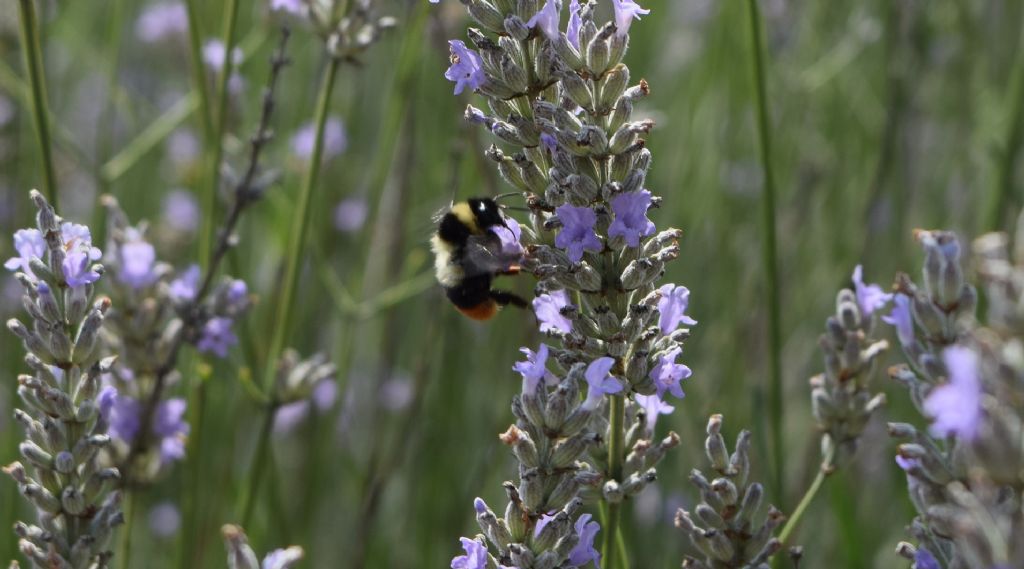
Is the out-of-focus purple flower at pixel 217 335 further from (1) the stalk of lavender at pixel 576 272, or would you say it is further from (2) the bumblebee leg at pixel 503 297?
(1) the stalk of lavender at pixel 576 272

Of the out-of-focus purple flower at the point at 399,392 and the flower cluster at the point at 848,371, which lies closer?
the flower cluster at the point at 848,371

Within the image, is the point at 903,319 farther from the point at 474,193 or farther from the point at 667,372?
the point at 474,193

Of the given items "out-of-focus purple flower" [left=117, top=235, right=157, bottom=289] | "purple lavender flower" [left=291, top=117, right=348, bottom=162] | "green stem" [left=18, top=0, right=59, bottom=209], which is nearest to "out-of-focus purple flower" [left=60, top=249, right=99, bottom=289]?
"green stem" [left=18, top=0, right=59, bottom=209]

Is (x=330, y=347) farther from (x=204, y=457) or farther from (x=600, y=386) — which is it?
(x=600, y=386)

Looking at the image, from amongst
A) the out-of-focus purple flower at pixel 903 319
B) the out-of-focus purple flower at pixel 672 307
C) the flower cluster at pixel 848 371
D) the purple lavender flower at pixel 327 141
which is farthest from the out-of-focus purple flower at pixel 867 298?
the purple lavender flower at pixel 327 141

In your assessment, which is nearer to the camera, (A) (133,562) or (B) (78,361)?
(B) (78,361)

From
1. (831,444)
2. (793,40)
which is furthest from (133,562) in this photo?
(793,40)
